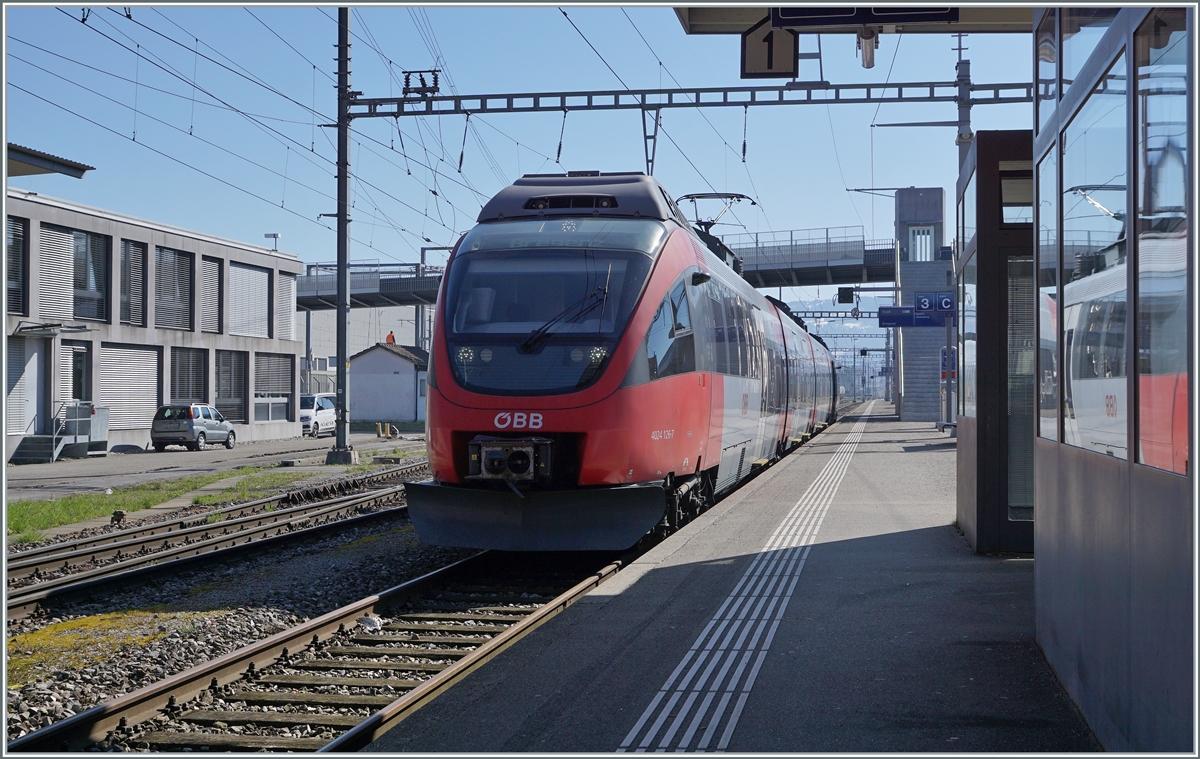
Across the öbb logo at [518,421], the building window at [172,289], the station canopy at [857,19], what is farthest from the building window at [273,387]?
the öbb logo at [518,421]

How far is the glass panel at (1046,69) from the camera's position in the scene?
5871 mm

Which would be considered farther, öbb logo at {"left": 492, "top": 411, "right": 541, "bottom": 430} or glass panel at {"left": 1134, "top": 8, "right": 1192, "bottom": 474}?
öbb logo at {"left": 492, "top": 411, "right": 541, "bottom": 430}

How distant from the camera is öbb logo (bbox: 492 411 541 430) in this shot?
A: 9.88 meters

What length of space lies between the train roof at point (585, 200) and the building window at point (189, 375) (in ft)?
95.0

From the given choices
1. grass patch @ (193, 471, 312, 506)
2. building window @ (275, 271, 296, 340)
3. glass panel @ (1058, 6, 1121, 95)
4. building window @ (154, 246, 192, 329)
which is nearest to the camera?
glass panel @ (1058, 6, 1121, 95)

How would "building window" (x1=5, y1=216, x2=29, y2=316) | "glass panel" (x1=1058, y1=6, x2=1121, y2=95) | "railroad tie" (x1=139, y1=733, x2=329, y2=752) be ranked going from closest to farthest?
"glass panel" (x1=1058, y1=6, x2=1121, y2=95) → "railroad tie" (x1=139, y1=733, x2=329, y2=752) → "building window" (x1=5, y1=216, x2=29, y2=316)

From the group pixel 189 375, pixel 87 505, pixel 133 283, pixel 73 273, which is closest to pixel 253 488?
pixel 87 505

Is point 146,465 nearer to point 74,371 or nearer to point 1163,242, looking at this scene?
point 74,371

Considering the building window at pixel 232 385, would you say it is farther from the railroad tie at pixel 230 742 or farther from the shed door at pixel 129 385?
the railroad tie at pixel 230 742

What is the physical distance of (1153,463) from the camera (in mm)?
3955

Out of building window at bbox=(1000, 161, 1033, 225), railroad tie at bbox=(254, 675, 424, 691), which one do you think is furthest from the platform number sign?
railroad tie at bbox=(254, 675, 424, 691)

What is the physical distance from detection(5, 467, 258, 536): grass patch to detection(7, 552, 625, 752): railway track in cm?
822

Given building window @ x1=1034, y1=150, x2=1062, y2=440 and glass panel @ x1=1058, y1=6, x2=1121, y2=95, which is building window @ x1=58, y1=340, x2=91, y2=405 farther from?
glass panel @ x1=1058, y1=6, x2=1121, y2=95

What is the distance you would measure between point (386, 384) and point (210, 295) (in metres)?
19.5
